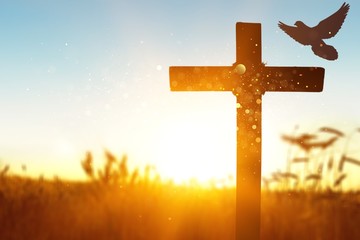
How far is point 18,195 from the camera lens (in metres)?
6.74

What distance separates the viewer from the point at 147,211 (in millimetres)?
6742

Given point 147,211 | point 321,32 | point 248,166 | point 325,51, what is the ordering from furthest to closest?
point 147,211 → point 248,166 → point 321,32 → point 325,51

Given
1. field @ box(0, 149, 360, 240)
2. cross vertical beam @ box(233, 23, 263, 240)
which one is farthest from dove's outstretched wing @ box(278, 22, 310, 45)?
field @ box(0, 149, 360, 240)

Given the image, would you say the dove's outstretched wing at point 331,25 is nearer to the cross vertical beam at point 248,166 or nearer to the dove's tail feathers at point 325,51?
the dove's tail feathers at point 325,51

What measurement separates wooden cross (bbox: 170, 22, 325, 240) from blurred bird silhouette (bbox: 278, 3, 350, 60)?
42 cm

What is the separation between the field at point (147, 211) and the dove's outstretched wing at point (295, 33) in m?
1.60

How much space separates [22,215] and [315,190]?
2524 millimetres

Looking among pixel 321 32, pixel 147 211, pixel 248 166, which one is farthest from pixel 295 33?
pixel 147 211

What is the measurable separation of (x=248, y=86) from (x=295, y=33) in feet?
1.92

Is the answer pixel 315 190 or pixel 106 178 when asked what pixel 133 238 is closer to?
pixel 106 178

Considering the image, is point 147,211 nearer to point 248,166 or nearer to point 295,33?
point 248,166

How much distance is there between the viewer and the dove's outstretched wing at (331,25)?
5691 millimetres

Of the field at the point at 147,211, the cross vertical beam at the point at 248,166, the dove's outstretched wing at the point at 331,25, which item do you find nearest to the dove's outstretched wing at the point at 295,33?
the dove's outstretched wing at the point at 331,25

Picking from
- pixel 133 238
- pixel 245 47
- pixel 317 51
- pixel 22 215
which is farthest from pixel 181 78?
pixel 22 215
